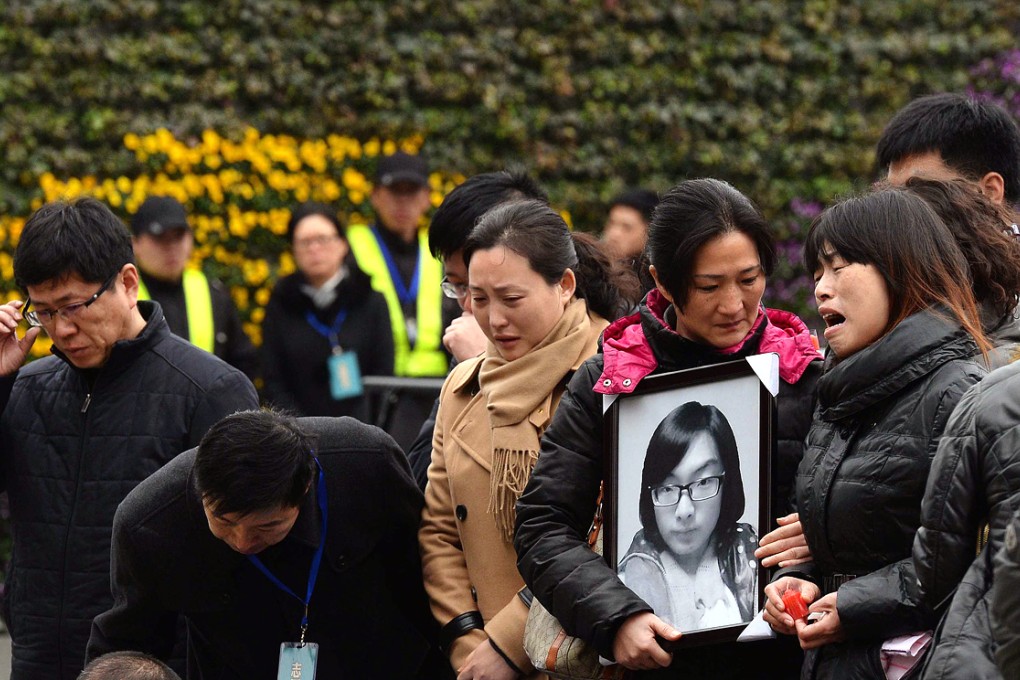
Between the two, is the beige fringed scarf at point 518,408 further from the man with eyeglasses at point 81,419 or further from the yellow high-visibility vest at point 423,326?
the yellow high-visibility vest at point 423,326

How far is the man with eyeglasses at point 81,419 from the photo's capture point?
14.7 ft

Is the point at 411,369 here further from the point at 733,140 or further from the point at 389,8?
the point at 733,140

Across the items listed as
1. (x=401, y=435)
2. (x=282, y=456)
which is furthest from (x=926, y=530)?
(x=401, y=435)

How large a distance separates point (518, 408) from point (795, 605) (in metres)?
0.98

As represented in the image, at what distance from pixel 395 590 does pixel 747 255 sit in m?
1.45

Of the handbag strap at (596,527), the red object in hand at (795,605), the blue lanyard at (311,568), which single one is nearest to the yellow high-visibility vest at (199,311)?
the blue lanyard at (311,568)

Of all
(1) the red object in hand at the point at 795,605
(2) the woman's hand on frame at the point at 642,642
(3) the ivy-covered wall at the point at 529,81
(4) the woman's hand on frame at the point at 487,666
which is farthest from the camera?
(3) the ivy-covered wall at the point at 529,81

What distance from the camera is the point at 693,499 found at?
3.47m

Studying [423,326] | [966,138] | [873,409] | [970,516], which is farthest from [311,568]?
[423,326]

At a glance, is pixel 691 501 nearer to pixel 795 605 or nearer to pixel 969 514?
pixel 795 605

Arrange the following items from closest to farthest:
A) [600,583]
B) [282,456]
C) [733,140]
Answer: [600,583] < [282,456] < [733,140]

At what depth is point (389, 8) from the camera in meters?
8.95

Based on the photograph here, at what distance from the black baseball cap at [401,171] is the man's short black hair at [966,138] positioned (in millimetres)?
3646

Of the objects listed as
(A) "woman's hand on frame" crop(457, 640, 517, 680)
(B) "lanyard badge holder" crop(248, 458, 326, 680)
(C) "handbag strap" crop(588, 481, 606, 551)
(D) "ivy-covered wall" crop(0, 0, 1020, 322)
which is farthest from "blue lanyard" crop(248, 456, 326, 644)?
(D) "ivy-covered wall" crop(0, 0, 1020, 322)
